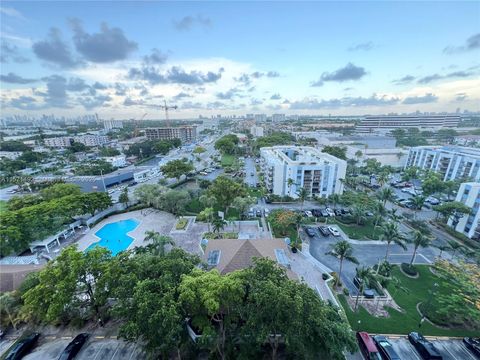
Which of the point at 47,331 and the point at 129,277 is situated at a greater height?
the point at 129,277

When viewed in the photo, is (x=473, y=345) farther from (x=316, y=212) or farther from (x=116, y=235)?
(x=116, y=235)

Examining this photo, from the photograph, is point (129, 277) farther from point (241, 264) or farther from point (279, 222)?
point (279, 222)

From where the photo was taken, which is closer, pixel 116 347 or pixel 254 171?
pixel 116 347

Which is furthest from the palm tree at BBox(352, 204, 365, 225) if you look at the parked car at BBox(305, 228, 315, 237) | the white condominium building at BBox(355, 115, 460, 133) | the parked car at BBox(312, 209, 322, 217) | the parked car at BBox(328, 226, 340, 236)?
the white condominium building at BBox(355, 115, 460, 133)

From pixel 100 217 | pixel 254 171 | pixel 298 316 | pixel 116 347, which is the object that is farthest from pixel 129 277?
pixel 254 171

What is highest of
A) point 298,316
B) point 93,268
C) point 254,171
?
point 298,316

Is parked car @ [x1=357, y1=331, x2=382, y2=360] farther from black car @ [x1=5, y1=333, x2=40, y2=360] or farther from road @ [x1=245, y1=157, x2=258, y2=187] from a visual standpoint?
road @ [x1=245, y1=157, x2=258, y2=187]

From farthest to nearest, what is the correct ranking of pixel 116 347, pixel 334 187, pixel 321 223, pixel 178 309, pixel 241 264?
pixel 334 187 < pixel 321 223 < pixel 241 264 < pixel 116 347 < pixel 178 309
